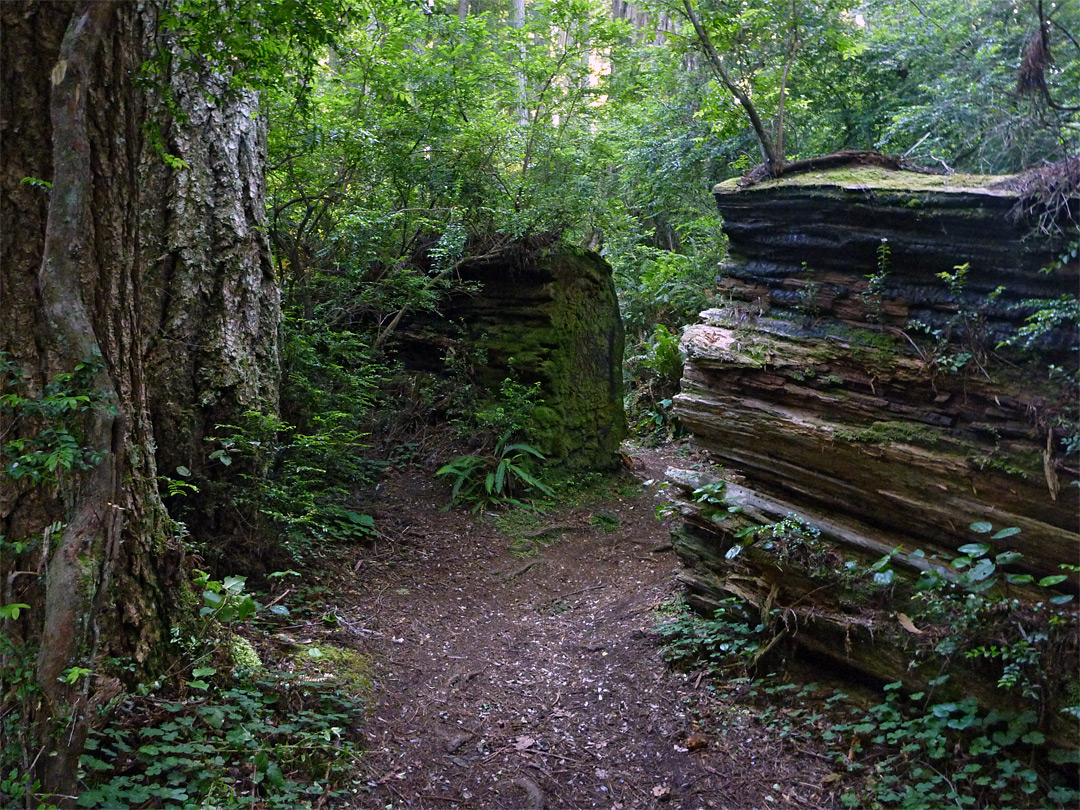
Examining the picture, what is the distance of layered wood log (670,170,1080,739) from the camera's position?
12.5ft

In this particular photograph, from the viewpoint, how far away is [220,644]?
3.75 m

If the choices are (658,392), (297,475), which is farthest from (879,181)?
(658,392)

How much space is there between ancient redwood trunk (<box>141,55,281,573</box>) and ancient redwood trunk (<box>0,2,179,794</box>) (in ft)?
4.69

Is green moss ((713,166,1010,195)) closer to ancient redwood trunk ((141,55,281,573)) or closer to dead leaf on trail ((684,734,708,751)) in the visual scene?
dead leaf on trail ((684,734,708,751))

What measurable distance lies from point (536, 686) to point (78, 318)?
11.1ft

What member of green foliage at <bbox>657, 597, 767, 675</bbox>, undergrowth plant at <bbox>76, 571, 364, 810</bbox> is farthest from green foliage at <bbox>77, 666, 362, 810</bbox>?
green foliage at <bbox>657, 597, 767, 675</bbox>

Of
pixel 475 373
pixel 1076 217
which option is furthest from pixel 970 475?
pixel 475 373

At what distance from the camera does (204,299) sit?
16.6 ft

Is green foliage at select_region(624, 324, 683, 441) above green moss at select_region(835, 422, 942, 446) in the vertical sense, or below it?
below

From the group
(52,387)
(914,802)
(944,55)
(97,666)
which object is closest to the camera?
(52,387)

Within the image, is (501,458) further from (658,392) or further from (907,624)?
(907,624)

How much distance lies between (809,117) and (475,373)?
592 cm

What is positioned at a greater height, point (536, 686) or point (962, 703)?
point (962, 703)

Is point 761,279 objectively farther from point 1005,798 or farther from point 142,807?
point 142,807
